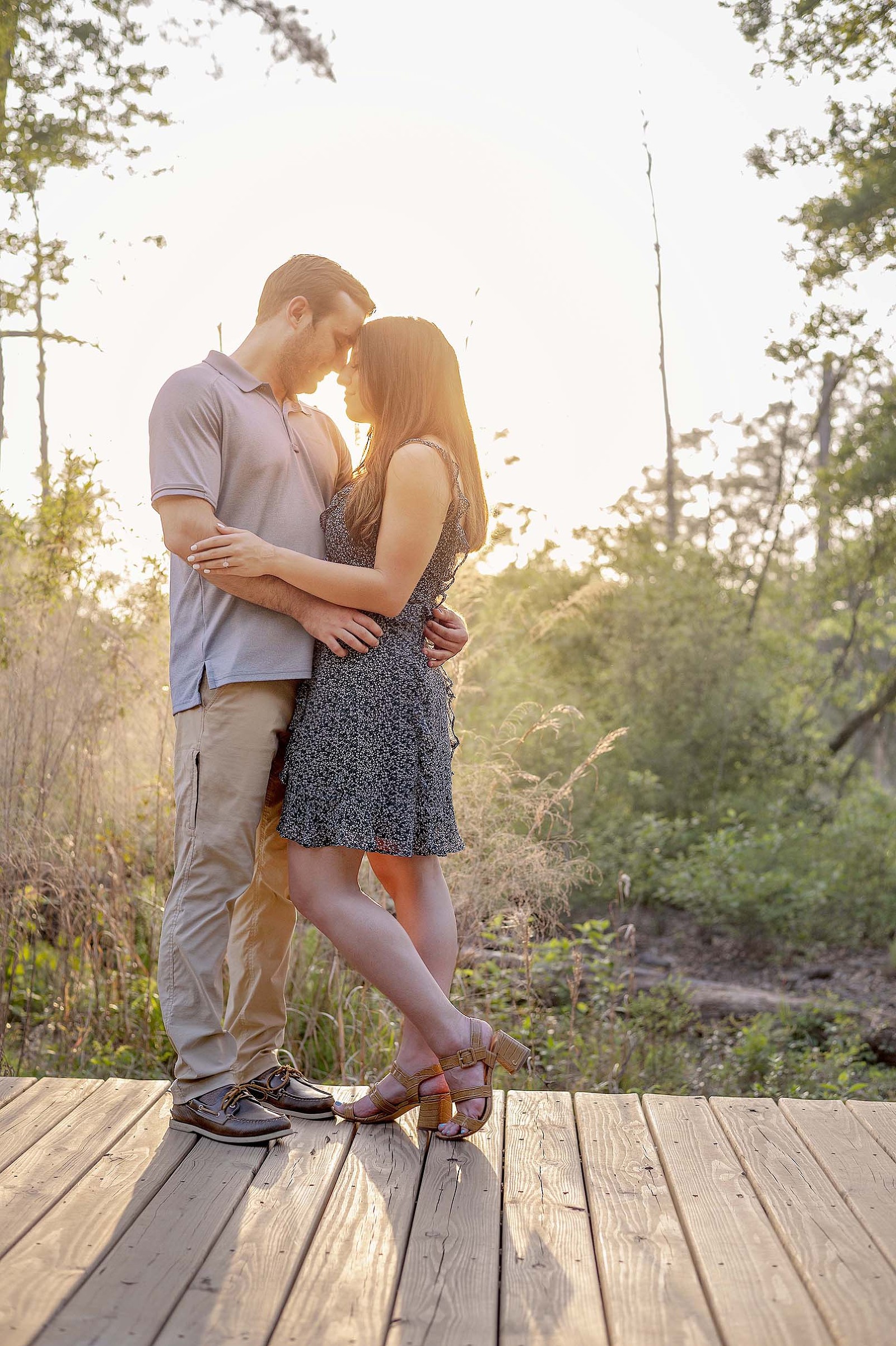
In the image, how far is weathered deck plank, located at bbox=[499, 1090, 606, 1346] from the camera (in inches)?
62.7

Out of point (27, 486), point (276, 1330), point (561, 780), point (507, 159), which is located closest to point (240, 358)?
point (276, 1330)

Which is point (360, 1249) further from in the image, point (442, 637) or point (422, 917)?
point (442, 637)

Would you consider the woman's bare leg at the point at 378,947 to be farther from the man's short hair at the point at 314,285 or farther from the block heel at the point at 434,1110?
the man's short hair at the point at 314,285

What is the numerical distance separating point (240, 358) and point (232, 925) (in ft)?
4.02

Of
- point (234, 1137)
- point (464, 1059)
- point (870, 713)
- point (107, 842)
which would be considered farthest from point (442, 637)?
point (870, 713)

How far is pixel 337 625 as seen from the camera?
2.33m

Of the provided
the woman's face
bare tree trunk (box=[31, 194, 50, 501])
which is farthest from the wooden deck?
bare tree trunk (box=[31, 194, 50, 501])

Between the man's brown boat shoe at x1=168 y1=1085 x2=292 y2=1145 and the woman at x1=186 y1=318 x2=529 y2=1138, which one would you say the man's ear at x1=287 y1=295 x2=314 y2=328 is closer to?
the woman at x1=186 y1=318 x2=529 y2=1138

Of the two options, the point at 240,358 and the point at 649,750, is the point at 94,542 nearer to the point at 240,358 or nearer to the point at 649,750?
the point at 240,358

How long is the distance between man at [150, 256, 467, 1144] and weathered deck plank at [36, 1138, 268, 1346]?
0.46 feet

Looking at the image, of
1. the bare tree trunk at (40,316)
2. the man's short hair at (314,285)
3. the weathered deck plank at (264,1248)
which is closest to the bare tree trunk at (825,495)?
the bare tree trunk at (40,316)

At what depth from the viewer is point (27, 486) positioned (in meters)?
4.67

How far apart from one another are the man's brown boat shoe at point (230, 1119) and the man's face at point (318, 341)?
4.84ft

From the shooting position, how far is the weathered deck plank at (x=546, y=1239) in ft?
5.22
